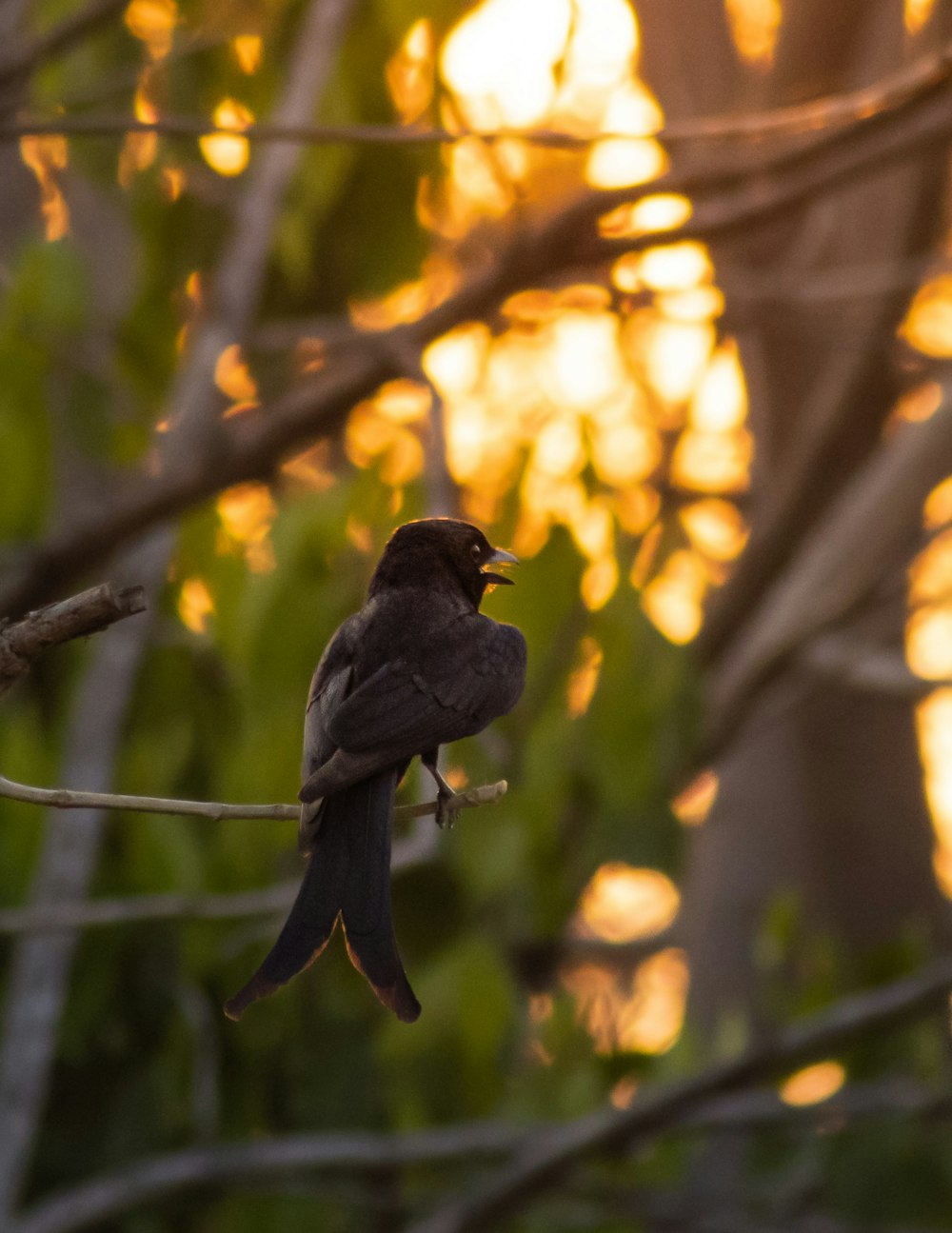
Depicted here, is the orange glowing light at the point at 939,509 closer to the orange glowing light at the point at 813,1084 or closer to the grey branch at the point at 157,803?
the orange glowing light at the point at 813,1084

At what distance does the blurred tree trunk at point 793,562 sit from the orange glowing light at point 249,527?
2.32m

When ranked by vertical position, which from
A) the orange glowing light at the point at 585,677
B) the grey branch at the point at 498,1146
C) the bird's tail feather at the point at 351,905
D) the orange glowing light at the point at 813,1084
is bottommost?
the bird's tail feather at the point at 351,905

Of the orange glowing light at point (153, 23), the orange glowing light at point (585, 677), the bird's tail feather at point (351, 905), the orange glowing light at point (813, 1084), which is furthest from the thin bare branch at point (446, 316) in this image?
the orange glowing light at point (813, 1084)

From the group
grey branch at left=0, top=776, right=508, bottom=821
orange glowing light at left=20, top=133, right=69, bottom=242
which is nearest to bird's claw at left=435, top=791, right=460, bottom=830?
grey branch at left=0, top=776, right=508, bottom=821

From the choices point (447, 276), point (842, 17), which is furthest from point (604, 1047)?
point (842, 17)

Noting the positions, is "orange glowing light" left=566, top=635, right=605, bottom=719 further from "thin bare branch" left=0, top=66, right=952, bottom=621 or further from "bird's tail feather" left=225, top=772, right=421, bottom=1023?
"bird's tail feather" left=225, top=772, right=421, bottom=1023

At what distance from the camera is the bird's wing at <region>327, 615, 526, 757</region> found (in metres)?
1.76

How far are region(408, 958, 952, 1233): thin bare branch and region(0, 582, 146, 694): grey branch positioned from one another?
4408mm

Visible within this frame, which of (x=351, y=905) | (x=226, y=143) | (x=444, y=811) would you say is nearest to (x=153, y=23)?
(x=226, y=143)

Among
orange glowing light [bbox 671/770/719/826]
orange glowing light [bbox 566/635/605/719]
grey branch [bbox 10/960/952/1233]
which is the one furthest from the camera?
orange glowing light [bbox 671/770/719/826]

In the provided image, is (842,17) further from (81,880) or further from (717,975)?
(81,880)

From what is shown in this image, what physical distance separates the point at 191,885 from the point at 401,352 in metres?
1.78

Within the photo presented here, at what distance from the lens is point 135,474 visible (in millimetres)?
7812

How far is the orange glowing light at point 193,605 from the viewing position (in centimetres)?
557
